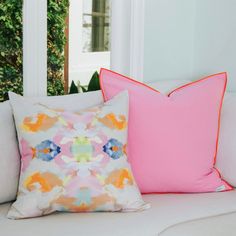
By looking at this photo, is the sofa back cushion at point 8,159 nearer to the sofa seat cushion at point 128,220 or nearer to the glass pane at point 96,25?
the sofa seat cushion at point 128,220

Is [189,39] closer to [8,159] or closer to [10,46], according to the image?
[10,46]

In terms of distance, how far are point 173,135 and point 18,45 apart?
2.93 feet

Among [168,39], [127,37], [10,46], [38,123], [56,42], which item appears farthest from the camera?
[168,39]

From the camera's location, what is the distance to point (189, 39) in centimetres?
317

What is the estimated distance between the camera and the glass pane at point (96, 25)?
293cm

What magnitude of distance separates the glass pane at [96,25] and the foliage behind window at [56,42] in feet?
0.48

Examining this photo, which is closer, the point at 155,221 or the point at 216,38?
the point at 155,221

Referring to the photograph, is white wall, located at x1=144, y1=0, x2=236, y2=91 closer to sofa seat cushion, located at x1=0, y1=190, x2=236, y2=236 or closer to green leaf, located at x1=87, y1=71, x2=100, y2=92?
green leaf, located at x1=87, y1=71, x2=100, y2=92

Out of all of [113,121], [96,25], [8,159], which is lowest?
[8,159]

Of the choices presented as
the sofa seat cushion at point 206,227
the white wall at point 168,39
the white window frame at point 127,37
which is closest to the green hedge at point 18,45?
the white window frame at point 127,37

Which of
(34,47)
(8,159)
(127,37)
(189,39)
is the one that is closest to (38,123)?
(8,159)

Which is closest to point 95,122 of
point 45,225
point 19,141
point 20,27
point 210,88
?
point 19,141

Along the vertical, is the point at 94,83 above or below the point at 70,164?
above

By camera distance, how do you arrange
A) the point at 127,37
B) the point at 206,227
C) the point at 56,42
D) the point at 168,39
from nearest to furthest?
the point at 206,227, the point at 56,42, the point at 127,37, the point at 168,39
